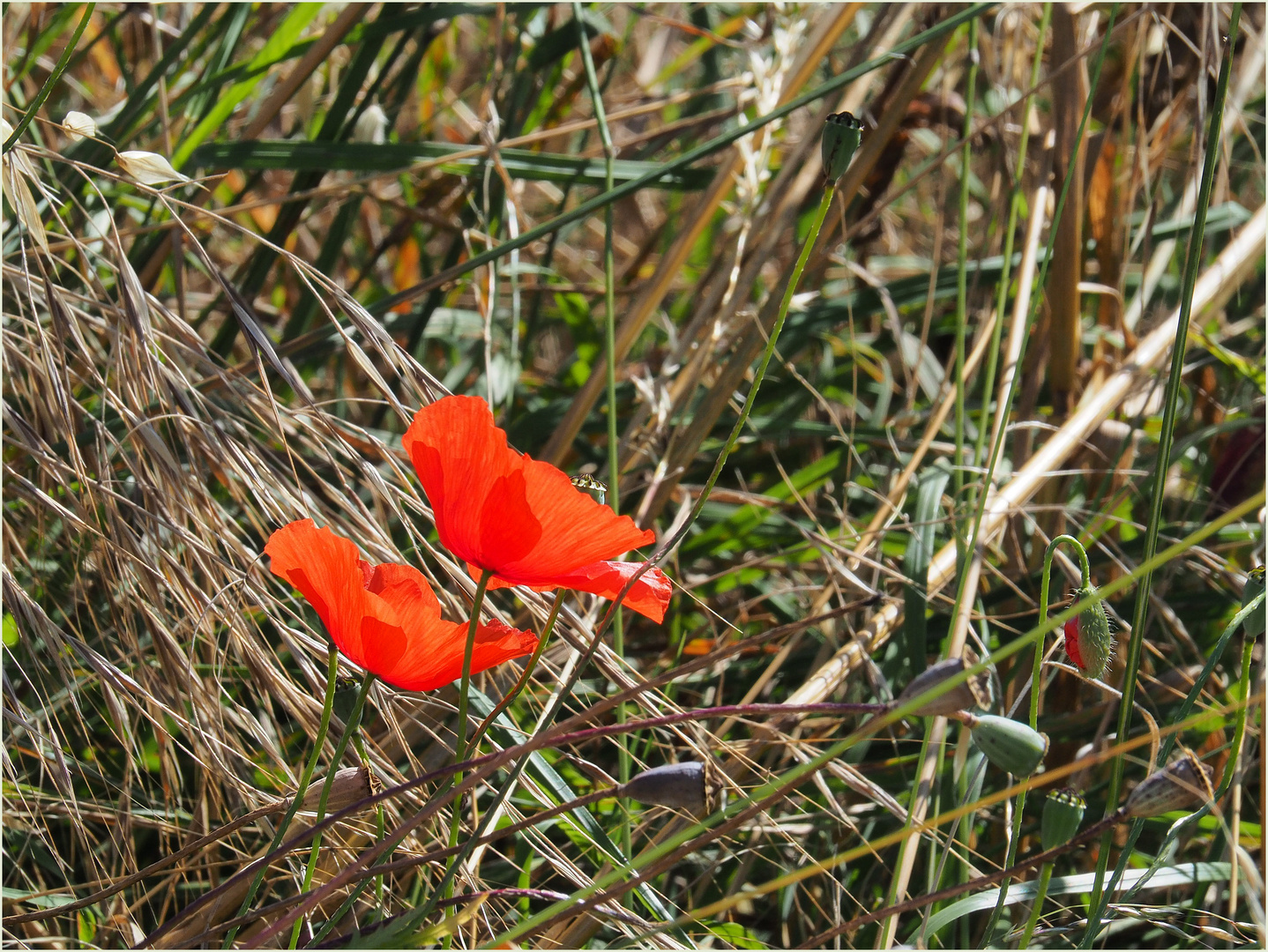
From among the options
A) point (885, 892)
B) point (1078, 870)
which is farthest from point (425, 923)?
point (1078, 870)

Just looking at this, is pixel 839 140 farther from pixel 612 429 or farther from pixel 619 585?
pixel 612 429

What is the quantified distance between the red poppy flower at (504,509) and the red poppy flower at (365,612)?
26mm

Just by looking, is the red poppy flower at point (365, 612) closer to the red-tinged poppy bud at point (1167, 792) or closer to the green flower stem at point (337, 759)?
the green flower stem at point (337, 759)

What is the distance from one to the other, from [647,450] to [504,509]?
1.37 ft

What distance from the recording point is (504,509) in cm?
34

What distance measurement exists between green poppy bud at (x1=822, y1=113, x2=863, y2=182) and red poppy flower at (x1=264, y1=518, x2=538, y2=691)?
0.69ft

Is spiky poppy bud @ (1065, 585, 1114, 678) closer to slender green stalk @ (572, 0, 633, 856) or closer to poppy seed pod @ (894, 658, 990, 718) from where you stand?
poppy seed pod @ (894, 658, 990, 718)

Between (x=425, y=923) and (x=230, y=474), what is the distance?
0.81 ft

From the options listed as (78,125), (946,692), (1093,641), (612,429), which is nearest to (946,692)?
(946,692)

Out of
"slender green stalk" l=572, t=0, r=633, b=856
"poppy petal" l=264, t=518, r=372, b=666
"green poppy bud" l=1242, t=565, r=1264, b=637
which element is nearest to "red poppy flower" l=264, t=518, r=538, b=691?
"poppy petal" l=264, t=518, r=372, b=666

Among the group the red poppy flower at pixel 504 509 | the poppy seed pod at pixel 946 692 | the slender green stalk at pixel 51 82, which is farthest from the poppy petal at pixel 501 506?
the slender green stalk at pixel 51 82

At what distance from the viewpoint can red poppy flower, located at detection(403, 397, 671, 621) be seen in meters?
0.34

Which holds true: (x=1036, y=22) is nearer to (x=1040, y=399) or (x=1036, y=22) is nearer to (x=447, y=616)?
(x=1040, y=399)

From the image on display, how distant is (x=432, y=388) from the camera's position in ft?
1.62
